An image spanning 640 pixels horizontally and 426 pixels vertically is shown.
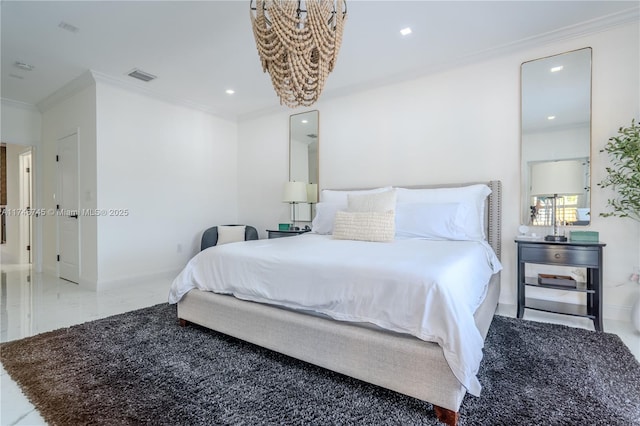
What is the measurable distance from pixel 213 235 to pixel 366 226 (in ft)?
9.30

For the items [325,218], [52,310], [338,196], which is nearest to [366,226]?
[325,218]

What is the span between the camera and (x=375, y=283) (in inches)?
62.4

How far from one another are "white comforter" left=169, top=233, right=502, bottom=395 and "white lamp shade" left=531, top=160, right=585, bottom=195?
3.19ft

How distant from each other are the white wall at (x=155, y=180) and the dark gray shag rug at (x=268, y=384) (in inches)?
72.5

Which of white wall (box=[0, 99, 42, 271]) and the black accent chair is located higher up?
white wall (box=[0, 99, 42, 271])

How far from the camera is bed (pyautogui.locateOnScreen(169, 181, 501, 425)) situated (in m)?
1.36

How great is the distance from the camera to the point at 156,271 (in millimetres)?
4375

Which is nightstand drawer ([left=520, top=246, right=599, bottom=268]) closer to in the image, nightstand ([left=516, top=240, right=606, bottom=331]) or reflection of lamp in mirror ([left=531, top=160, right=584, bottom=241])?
nightstand ([left=516, top=240, right=606, bottom=331])

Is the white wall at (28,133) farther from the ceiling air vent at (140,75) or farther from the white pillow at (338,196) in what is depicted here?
A: the white pillow at (338,196)

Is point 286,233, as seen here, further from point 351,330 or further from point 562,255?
point 562,255

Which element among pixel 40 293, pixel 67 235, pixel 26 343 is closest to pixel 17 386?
pixel 26 343

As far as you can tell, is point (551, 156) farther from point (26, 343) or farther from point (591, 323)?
point (26, 343)

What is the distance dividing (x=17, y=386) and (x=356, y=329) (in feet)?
6.44

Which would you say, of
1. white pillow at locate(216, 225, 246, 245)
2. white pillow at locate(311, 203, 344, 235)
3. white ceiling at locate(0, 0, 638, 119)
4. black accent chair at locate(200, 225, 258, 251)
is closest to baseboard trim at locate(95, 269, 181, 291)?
black accent chair at locate(200, 225, 258, 251)
